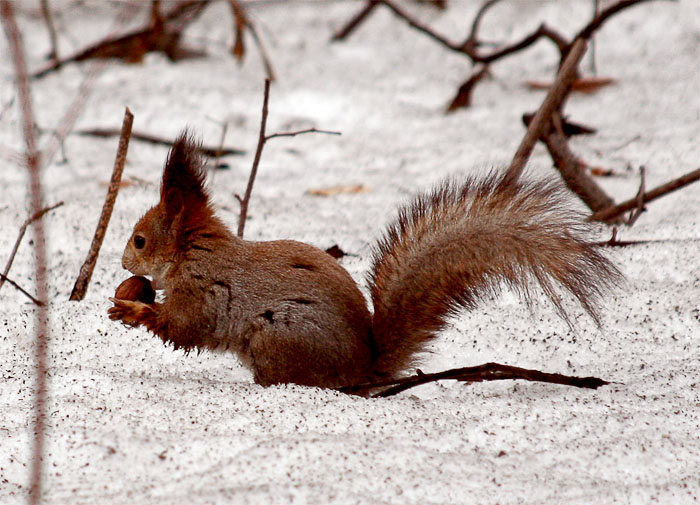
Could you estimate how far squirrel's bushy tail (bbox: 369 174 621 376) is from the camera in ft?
7.61

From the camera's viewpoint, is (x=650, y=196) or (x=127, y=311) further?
(x=650, y=196)

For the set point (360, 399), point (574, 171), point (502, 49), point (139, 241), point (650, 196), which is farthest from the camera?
point (502, 49)

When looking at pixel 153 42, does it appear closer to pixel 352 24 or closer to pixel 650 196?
pixel 352 24

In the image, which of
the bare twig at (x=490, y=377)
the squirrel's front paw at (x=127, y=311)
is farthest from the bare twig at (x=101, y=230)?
the bare twig at (x=490, y=377)

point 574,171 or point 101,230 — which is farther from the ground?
point 574,171

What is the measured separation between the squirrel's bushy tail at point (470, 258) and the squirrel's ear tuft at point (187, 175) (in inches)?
24.9

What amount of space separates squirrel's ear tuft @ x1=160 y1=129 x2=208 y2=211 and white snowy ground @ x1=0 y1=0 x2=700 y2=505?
1.53 feet

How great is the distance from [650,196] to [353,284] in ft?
4.48

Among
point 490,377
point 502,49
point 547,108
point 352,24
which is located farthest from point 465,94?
point 490,377

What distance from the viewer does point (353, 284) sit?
2.70 m

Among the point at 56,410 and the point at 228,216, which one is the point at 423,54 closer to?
the point at 228,216

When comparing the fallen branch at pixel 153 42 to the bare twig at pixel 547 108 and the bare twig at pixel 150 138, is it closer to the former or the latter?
the bare twig at pixel 150 138

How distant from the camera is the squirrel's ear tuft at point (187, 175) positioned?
2779mm

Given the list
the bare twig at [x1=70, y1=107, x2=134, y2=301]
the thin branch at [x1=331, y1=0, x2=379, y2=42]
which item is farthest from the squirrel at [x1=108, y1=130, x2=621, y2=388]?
the thin branch at [x1=331, y1=0, x2=379, y2=42]
